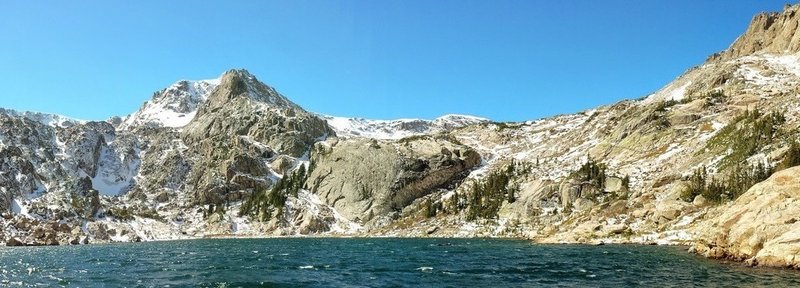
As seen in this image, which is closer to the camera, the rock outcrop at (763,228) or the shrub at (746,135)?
the rock outcrop at (763,228)

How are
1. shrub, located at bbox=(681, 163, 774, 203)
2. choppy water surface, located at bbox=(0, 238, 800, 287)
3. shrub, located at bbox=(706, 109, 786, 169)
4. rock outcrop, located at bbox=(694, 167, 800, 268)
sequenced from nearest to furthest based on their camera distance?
choppy water surface, located at bbox=(0, 238, 800, 287) → rock outcrop, located at bbox=(694, 167, 800, 268) → shrub, located at bbox=(681, 163, 774, 203) → shrub, located at bbox=(706, 109, 786, 169)

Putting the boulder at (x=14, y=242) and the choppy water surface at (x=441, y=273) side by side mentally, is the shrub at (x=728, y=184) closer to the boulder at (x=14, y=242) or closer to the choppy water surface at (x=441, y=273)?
the choppy water surface at (x=441, y=273)

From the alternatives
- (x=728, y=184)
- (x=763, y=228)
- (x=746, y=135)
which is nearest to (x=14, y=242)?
(x=763, y=228)

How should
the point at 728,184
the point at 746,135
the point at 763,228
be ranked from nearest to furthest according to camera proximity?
the point at 763,228 → the point at 728,184 → the point at 746,135

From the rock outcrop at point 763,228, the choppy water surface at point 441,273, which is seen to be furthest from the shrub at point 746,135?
the choppy water surface at point 441,273

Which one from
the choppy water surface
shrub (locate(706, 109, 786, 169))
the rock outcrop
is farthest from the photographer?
shrub (locate(706, 109, 786, 169))

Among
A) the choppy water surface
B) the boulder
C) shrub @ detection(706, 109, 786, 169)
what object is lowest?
the boulder

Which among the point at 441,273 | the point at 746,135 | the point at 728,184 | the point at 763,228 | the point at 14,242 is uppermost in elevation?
the point at 746,135

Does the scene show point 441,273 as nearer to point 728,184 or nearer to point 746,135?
point 728,184

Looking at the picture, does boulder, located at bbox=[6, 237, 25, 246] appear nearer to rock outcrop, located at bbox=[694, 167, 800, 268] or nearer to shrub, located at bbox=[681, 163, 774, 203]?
rock outcrop, located at bbox=[694, 167, 800, 268]

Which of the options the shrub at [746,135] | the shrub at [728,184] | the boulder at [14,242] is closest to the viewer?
the shrub at [728,184]

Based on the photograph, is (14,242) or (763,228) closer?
(763,228)

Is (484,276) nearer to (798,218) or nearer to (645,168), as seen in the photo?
(798,218)

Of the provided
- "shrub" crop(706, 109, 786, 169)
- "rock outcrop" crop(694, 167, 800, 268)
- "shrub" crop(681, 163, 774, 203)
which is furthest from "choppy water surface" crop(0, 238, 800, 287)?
"shrub" crop(706, 109, 786, 169)
